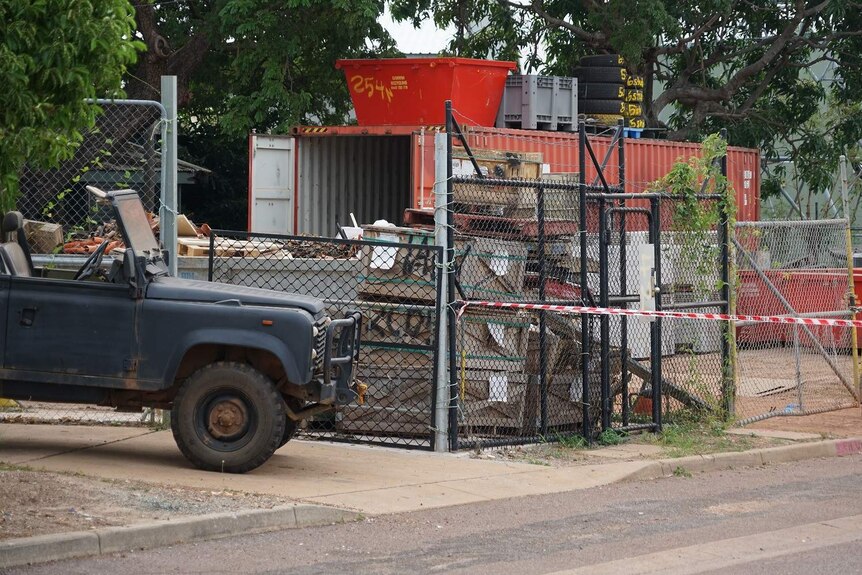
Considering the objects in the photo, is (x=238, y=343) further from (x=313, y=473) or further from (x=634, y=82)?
(x=634, y=82)

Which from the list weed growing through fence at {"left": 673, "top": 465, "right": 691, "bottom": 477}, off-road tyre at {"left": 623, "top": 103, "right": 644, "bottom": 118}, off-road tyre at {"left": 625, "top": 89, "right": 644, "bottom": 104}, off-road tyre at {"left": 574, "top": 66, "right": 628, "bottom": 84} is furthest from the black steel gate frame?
off-road tyre at {"left": 625, "top": 89, "right": 644, "bottom": 104}

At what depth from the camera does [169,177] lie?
10.6 meters

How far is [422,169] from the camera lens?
17.2 m

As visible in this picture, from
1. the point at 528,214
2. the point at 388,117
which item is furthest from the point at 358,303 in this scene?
the point at 388,117

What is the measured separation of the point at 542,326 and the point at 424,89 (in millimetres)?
8236

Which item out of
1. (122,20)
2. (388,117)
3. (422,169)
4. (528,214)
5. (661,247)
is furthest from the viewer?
(388,117)

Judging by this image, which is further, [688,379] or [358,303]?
[688,379]

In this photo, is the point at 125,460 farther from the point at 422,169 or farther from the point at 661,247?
the point at 422,169

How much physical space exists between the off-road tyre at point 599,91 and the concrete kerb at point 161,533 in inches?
622

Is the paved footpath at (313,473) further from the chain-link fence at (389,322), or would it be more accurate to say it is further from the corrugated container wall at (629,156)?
the corrugated container wall at (629,156)

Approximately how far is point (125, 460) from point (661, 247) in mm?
5830

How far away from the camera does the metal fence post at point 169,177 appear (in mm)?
10547

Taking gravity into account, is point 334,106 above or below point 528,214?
above

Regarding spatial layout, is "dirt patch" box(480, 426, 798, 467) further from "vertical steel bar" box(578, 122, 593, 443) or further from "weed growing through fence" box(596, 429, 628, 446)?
"vertical steel bar" box(578, 122, 593, 443)
